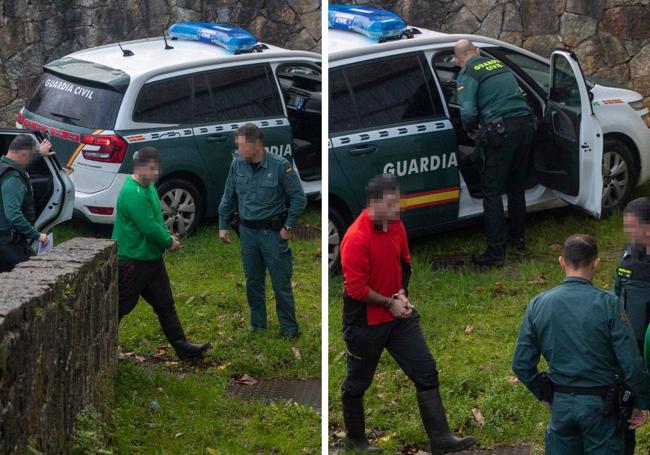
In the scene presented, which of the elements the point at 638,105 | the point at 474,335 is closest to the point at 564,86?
the point at 638,105

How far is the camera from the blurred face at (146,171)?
590cm

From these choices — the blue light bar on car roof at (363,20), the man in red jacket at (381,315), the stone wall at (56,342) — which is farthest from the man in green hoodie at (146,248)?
the man in red jacket at (381,315)

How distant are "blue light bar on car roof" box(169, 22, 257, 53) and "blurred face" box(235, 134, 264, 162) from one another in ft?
3.42

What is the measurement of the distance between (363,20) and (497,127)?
1.01 metres

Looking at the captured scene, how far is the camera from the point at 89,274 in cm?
512

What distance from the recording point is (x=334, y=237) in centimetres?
557

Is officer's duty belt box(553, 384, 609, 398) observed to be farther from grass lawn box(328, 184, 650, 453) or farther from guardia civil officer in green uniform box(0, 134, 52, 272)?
guardia civil officer in green uniform box(0, 134, 52, 272)

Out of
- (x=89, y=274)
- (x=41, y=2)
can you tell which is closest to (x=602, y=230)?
(x=89, y=274)

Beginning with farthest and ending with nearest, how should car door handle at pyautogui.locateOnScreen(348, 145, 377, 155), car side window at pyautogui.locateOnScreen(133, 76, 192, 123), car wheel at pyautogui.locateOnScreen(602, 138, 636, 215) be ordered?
1. car side window at pyautogui.locateOnScreen(133, 76, 192, 123)
2. car wheel at pyautogui.locateOnScreen(602, 138, 636, 215)
3. car door handle at pyautogui.locateOnScreen(348, 145, 377, 155)

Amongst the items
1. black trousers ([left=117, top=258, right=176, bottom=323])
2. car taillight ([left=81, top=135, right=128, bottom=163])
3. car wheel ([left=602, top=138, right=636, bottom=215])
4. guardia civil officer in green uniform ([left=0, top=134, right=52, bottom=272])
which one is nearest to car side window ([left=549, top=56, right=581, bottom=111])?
car wheel ([left=602, top=138, right=636, bottom=215])

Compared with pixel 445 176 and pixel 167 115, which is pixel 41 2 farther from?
pixel 445 176

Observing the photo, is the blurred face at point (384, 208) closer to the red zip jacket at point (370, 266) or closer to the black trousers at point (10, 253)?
the red zip jacket at point (370, 266)

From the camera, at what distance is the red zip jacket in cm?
479

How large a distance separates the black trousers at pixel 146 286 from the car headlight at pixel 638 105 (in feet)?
8.81
